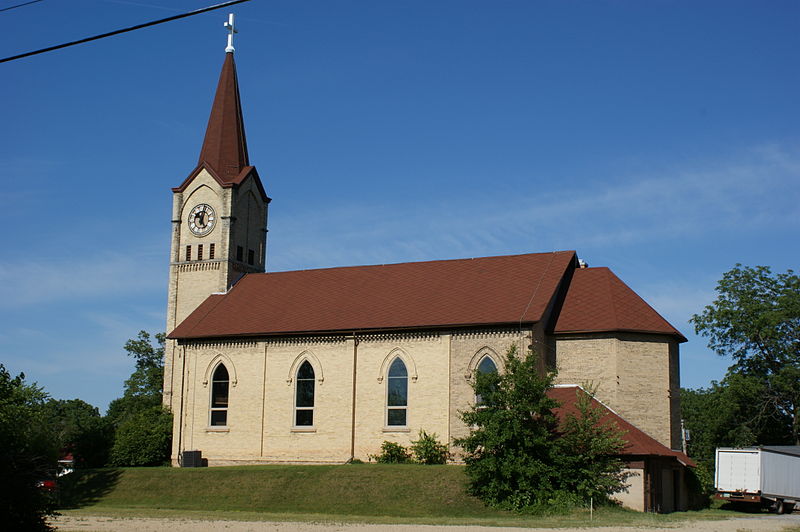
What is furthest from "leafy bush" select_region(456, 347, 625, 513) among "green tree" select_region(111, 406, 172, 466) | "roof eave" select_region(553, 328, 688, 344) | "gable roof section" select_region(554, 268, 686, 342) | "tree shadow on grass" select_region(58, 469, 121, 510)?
"green tree" select_region(111, 406, 172, 466)

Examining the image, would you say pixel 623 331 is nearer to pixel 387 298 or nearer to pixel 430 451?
pixel 430 451

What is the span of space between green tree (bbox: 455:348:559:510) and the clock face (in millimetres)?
22647

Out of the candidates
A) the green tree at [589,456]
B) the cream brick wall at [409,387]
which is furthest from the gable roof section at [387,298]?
the green tree at [589,456]

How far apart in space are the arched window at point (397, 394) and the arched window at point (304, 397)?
4.01 m

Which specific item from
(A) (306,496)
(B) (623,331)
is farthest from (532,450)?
(A) (306,496)

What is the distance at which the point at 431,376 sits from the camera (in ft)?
133

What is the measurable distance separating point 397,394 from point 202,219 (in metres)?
17.1

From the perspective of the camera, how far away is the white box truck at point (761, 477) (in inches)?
1495

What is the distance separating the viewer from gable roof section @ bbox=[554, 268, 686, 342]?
3966 centimetres

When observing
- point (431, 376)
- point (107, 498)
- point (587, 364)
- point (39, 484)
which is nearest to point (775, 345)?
point (587, 364)

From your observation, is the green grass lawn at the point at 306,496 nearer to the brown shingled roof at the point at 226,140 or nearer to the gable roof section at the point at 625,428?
the gable roof section at the point at 625,428

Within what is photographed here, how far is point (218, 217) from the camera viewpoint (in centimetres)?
5034

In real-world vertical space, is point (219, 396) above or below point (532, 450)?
above

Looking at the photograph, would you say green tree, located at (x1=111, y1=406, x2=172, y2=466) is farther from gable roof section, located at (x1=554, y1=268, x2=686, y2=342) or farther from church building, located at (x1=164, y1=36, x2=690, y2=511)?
gable roof section, located at (x1=554, y1=268, x2=686, y2=342)
